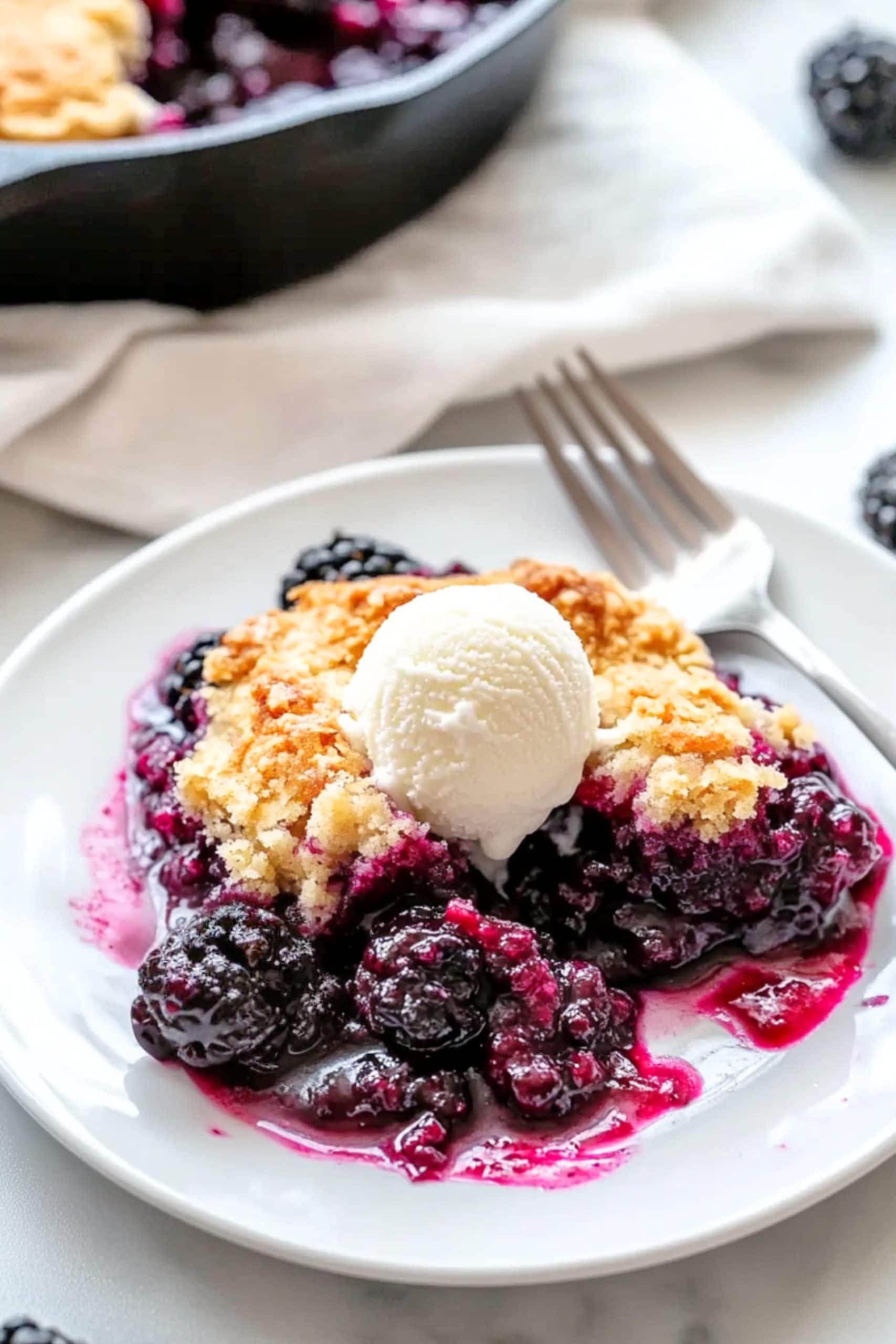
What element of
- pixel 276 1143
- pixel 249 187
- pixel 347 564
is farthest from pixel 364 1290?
pixel 249 187

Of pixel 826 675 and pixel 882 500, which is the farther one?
pixel 882 500

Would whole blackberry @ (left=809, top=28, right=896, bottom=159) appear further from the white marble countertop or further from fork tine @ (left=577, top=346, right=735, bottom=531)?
the white marble countertop

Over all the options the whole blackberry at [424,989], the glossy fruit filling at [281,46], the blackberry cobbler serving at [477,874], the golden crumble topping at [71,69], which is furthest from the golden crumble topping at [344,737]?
the glossy fruit filling at [281,46]

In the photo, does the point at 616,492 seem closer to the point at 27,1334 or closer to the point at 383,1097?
the point at 383,1097

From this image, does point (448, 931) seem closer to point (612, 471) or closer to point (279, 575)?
point (279, 575)

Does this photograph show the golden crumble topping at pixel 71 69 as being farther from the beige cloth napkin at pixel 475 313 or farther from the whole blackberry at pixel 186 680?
the whole blackberry at pixel 186 680

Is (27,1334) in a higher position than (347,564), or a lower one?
lower

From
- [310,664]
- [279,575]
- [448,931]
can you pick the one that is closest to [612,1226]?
[448,931]
